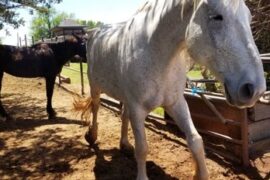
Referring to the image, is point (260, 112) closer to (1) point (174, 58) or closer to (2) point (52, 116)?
(1) point (174, 58)

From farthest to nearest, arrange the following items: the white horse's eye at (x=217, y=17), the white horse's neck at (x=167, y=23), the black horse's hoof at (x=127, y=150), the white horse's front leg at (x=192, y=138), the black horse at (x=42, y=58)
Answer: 1. the black horse at (x=42, y=58)
2. the black horse's hoof at (x=127, y=150)
3. the white horse's front leg at (x=192, y=138)
4. the white horse's neck at (x=167, y=23)
5. the white horse's eye at (x=217, y=17)

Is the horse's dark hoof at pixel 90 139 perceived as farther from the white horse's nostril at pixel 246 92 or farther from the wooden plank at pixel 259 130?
the white horse's nostril at pixel 246 92

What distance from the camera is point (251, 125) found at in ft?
12.1

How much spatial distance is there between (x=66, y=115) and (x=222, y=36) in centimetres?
485

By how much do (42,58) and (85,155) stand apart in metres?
2.93

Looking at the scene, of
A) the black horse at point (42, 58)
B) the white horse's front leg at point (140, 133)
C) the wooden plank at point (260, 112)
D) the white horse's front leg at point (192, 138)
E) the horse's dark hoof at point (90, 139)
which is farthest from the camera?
the black horse at point (42, 58)

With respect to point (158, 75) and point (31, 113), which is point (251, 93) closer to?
point (158, 75)

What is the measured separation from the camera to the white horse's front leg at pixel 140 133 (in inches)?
113

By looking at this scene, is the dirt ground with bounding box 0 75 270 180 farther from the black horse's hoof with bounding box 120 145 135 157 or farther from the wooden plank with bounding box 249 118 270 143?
the wooden plank with bounding box 249 118 270 143

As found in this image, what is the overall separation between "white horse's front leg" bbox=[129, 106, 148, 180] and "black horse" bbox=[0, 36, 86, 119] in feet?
11.9

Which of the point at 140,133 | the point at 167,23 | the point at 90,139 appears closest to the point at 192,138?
the point at 140,133

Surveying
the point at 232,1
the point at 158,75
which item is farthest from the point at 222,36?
the point at 158,75

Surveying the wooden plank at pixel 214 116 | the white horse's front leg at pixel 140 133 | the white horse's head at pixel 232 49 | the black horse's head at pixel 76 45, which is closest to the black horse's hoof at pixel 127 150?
the wooden plank at pixel 214 116

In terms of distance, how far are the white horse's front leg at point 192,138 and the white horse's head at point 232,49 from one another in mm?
940
